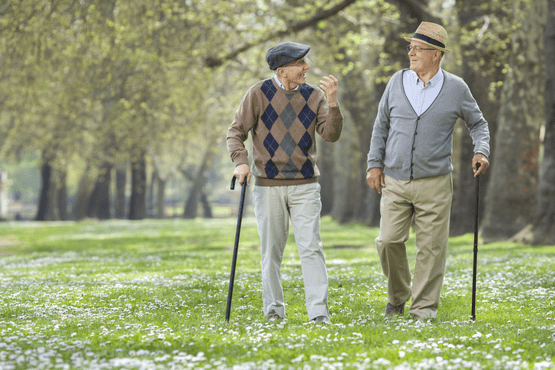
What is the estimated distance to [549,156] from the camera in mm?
13164

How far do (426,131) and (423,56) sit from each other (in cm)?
61

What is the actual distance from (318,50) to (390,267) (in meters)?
21.0

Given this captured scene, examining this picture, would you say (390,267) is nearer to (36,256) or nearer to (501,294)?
(501,294)

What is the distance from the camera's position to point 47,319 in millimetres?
5738

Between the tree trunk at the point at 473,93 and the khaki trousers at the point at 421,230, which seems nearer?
the khaki trousers at the point at 421,230

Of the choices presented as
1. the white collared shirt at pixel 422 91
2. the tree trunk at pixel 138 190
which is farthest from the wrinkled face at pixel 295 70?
the tree trunk at pixel 138 190

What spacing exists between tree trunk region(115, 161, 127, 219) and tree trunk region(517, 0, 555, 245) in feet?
95.4

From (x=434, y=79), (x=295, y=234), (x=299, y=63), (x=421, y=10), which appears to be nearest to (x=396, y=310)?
(x=295, y=234)

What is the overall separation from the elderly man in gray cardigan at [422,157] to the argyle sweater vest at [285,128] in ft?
1.69

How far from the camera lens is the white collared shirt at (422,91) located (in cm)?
555

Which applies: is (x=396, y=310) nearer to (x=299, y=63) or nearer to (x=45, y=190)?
(x=299, y=63)

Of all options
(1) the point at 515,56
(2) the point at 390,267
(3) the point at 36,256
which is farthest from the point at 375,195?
(2) the point at 390,267

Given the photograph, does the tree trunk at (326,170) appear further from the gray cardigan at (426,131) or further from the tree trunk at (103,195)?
the gray cardigan at (426,131)

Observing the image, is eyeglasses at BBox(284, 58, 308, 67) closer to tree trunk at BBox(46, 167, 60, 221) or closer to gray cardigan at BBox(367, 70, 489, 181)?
gray cardigan at BBox(367, 70, 489, 181)
